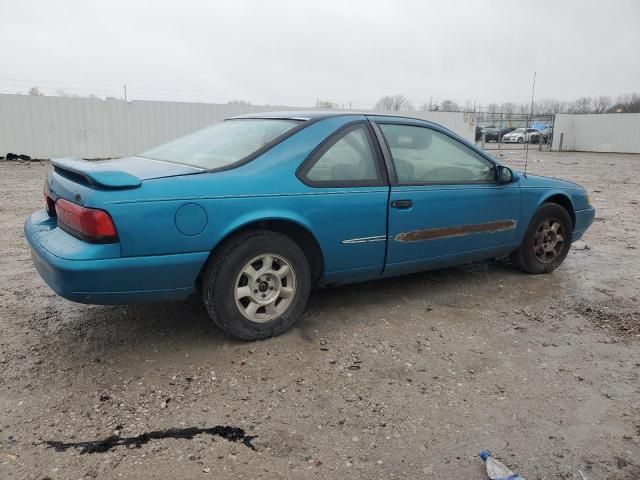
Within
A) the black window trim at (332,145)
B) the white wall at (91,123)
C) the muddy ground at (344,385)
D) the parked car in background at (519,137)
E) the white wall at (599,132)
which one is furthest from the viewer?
the parked car in background at (519,137)

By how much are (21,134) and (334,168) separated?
1852cm

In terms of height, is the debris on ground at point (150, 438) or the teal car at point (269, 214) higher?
the teal car at point (269, 214)

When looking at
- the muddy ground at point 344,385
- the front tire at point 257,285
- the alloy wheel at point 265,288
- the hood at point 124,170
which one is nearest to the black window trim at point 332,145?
the front tire at point 257,285

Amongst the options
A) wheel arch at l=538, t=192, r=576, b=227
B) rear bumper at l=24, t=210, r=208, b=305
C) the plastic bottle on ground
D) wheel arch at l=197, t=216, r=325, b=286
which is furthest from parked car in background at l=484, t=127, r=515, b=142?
the plastic bottle on ground

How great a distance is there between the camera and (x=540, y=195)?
493 cm

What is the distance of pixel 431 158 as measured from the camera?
425 cm

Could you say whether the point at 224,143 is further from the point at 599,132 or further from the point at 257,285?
the point at 599,132

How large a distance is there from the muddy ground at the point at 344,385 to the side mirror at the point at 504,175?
971 millimetres

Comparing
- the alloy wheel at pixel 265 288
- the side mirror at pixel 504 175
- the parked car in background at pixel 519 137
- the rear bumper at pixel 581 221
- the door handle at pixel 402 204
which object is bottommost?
the alloy wheel at pixel 265 288

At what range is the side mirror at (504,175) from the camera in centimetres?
457

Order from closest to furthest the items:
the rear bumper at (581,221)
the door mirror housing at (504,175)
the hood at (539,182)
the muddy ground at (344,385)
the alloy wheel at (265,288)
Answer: the muddy ground at (344,385)
the alloy wheel at (265,288)
the door mirror housing at (504,175)
the hood at (539,182)
the rear bumper at (581,221)

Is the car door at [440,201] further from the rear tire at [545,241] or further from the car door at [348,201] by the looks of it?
the rear tire at [545,241]

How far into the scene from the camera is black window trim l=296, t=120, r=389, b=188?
11.6ft

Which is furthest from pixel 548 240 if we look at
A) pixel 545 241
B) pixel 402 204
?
pixel 402 204
